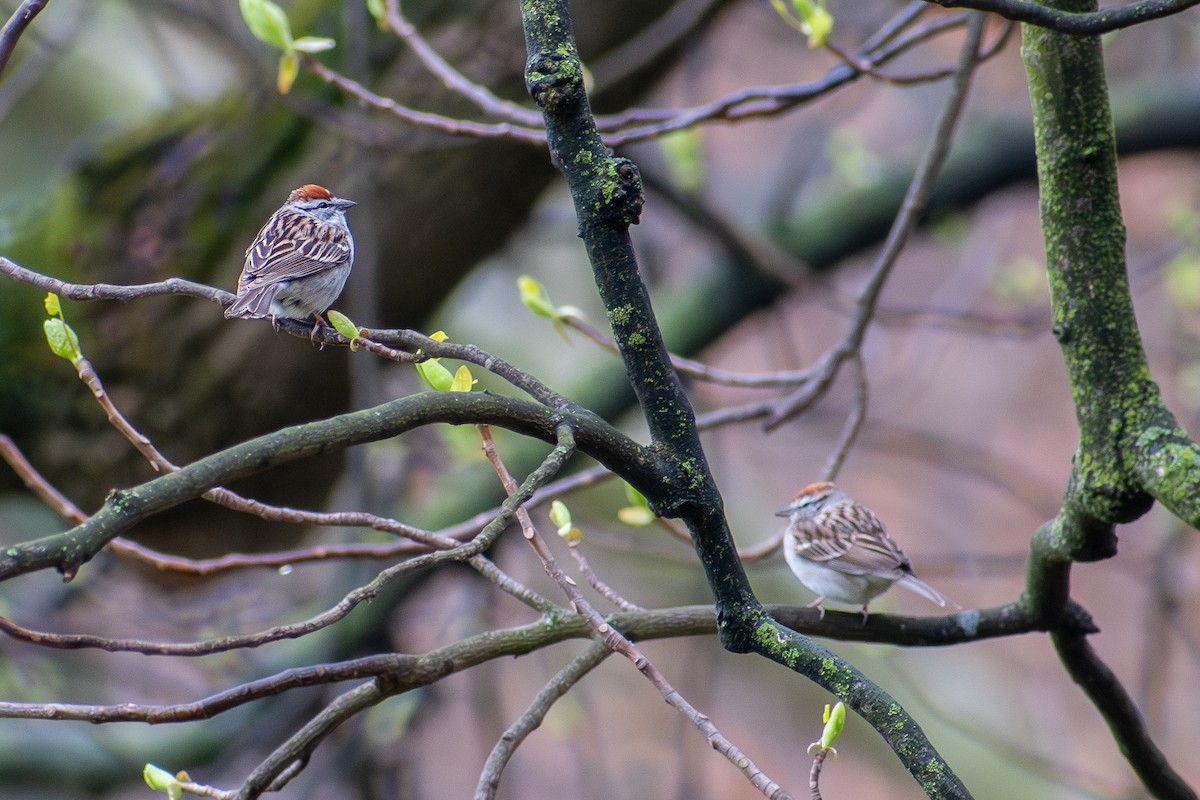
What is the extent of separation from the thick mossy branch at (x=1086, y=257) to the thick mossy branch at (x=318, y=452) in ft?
2.21

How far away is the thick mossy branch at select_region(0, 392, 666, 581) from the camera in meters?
0.88

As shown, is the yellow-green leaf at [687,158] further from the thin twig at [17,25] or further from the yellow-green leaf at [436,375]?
the thin twig at [17,25]

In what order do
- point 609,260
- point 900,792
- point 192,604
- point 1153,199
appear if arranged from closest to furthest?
1. point 609,260
2. point 192,604
3. point 900,792
4. point 1153,199

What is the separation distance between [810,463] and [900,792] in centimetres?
213

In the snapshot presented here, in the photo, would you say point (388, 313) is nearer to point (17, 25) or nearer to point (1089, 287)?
point (17, 25)

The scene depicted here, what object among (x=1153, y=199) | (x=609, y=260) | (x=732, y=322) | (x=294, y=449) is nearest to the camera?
(x=294, y=449)

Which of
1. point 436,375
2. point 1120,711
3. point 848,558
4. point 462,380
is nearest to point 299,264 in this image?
point 436,375

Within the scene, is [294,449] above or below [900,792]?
below

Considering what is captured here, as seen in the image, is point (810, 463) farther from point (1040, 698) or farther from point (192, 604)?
point (192, 604)

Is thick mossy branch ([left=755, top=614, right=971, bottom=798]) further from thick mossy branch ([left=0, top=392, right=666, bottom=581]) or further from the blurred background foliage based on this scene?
the blurred background foliage

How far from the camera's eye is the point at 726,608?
1.28 metres

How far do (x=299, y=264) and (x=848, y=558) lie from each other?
154 cm

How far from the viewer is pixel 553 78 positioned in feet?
3.93

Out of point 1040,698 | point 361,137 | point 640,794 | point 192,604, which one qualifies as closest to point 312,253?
point 361,137
